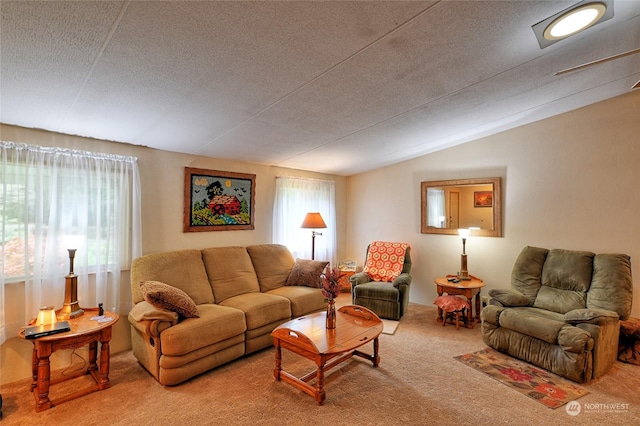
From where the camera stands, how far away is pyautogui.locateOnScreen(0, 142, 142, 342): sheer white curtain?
2508 mm

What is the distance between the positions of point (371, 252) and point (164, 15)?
4.10 m

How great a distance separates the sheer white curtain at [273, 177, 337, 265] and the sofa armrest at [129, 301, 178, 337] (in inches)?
86.4

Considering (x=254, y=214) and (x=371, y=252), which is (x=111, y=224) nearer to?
(x=254, y=214)

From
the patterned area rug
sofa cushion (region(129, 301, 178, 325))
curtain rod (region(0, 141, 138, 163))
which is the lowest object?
the patterned area rug

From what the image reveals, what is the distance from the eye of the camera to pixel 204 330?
2.60 meters

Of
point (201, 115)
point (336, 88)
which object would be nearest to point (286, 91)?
point (336, 88)

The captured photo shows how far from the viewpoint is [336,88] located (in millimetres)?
2404

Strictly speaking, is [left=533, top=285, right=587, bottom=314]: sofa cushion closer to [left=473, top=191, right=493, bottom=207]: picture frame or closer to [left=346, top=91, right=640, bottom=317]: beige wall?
[left=346, top=91, right=640, bottom=317]: beige wall

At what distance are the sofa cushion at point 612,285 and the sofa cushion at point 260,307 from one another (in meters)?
3.10

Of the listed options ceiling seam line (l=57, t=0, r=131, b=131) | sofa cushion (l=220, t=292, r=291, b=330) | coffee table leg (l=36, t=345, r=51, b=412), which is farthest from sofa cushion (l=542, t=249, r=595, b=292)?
coffee table leg (l=36, t=345, r=51, b=412)

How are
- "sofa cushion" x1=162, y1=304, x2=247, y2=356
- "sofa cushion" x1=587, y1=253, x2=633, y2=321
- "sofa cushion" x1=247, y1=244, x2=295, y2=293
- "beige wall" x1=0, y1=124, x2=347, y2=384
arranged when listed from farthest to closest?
1. "sofa cushion" x1=247, y1=244, x2=295, y2=293
2. "sofa cushion" x1=587, y1=253, x2=633, y2=321
3. "beige wall" x1=0, y1=124, x2=347, y2=384
4. "sofa cushion" x1=162, y1=304, x2=247, y2=356

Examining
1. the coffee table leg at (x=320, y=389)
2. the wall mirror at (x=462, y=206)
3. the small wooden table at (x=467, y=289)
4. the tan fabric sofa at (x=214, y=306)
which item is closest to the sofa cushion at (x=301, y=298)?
the tan fabric sofa at (x=214, y=306)

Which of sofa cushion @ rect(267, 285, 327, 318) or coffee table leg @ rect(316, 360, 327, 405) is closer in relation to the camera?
coffee table leg @ rect(316, 360, 327, 405)

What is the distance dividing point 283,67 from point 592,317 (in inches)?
127
